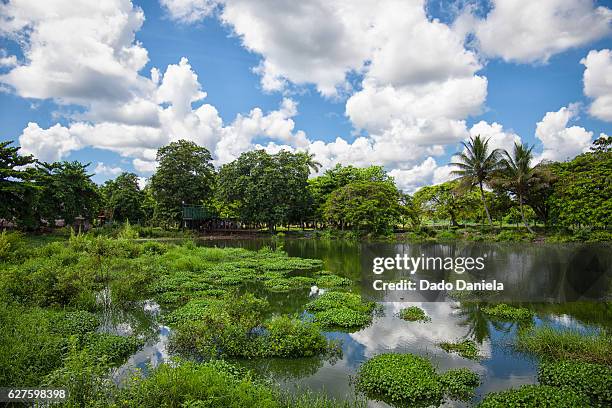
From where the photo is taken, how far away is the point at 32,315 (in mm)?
10148

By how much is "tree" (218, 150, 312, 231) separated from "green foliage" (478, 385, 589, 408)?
4232cm

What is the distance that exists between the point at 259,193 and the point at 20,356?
136 feet

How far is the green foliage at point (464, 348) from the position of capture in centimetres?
992

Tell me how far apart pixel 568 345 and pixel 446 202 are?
137 ft

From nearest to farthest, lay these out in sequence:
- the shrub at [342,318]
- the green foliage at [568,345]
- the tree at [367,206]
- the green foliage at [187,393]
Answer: the green foliage at [187,393], the green foliage at [568,345], the shrub at [342,318], the tree at [367,206]

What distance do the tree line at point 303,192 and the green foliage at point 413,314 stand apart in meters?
29.6

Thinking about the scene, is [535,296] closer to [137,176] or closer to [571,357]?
[571,357]

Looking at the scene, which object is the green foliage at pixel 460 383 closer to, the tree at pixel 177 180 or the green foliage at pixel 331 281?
the green foliage at pixel 331 281

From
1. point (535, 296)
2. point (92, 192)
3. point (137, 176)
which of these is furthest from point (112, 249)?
point (137, 176)

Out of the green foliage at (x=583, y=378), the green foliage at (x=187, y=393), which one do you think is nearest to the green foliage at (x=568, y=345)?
the green foliage at (x=583, y=378)

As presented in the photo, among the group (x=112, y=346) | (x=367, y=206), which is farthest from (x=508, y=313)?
(x=367, y=206)

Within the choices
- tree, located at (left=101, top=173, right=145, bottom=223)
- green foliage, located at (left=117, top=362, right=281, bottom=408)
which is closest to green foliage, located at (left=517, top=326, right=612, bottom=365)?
green foliage, located at (left=117, top=362, right=281, bottom=408)

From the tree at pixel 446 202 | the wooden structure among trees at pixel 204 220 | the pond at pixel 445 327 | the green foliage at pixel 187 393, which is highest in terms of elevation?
the tree at pixel 446 202

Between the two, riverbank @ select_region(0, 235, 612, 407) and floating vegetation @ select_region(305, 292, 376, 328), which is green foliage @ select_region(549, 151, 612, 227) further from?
floating vegetation @ select_region(305, 292, 376, 328)
